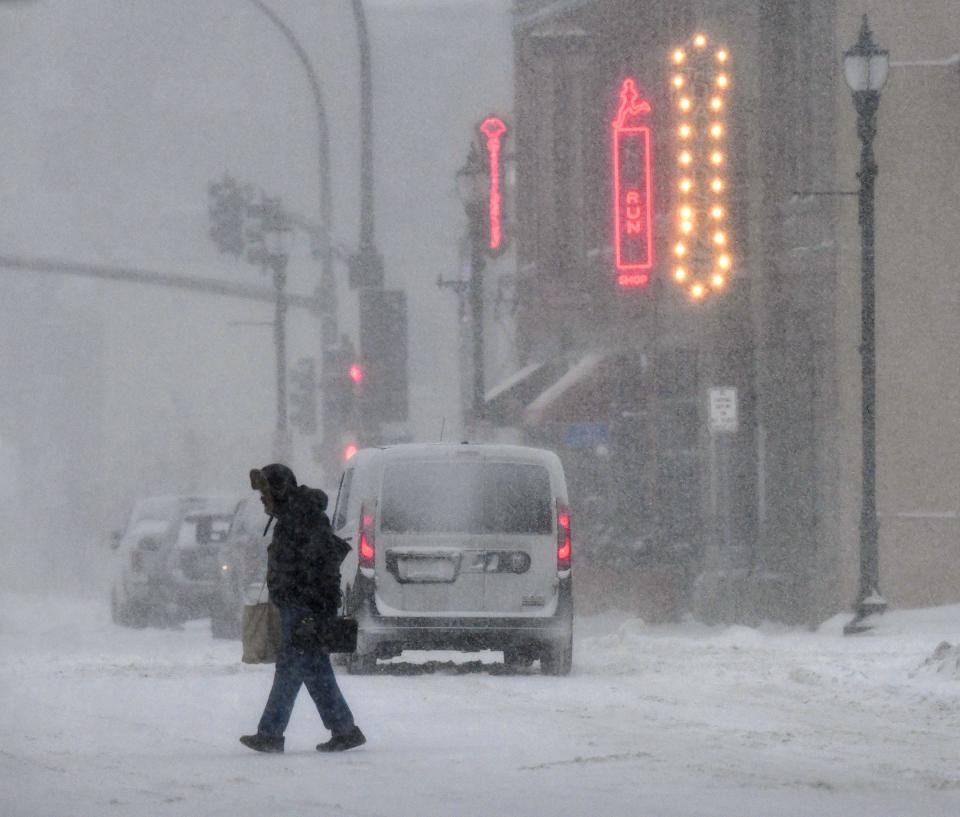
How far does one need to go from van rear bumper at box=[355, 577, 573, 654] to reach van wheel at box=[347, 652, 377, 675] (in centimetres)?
9

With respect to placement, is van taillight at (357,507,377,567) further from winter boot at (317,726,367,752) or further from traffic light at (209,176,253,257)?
traffic light at (209,176,253,257)

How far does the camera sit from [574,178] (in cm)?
3672

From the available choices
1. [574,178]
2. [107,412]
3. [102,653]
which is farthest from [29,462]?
[102,653]

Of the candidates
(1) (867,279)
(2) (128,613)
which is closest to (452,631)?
(1) (867,279)

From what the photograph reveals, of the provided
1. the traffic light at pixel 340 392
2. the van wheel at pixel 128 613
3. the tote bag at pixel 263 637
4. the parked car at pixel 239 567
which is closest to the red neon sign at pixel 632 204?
the traffic light at pixel 340 392

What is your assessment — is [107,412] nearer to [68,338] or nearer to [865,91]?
[68,338]

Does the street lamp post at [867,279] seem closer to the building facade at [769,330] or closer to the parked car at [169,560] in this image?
the building facade at [769,330]

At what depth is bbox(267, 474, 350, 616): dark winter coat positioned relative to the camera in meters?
13.0

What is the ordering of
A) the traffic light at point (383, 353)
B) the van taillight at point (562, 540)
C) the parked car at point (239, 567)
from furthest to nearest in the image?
1. the traffic light at point (383, 353)
2. the parked car at point (239, 567)
3. the van taillight at point (562, 540)

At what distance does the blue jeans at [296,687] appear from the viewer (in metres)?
12.8

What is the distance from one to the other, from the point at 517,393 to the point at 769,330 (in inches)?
295

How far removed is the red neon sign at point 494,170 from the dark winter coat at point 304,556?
23899 millimetres

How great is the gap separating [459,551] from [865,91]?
7.94 metres

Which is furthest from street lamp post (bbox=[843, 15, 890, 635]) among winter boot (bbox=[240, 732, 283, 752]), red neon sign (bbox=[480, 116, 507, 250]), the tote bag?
red neon sign (bbox=[480, 116, 507, 250])
